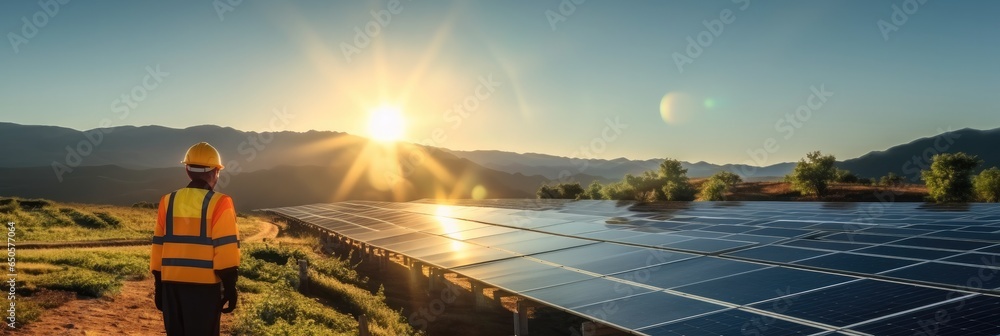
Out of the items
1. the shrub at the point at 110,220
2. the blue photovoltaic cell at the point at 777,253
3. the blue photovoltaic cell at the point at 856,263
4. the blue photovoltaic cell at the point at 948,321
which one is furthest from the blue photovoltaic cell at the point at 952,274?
the shrub at the point at 110,220

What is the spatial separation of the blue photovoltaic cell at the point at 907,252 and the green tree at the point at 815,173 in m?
49.6

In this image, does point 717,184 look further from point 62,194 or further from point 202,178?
point 62,194

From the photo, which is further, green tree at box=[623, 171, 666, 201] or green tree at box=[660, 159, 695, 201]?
green tree at box=[623, 171, 666, 201]

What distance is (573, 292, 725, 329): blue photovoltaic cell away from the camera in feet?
33.7

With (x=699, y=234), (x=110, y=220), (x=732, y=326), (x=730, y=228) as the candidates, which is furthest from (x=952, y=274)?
(x=110, y=220)

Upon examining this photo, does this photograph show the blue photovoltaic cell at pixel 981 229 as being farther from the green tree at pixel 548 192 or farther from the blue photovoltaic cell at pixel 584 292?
the green tree at pixel 548 192

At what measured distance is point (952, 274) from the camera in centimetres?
1153

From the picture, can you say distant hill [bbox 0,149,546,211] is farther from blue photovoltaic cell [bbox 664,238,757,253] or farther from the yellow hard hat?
the yellow hard hat

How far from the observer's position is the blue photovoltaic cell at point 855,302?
9180 millimetres

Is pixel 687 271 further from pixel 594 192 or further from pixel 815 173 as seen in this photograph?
pixel 594 192

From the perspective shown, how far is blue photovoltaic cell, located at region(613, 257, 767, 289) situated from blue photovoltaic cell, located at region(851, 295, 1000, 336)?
4.57m

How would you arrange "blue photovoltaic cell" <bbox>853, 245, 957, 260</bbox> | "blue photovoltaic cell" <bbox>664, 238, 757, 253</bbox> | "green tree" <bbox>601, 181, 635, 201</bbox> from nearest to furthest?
"blue photovoltaic cell" <bbox>853, 245, 957, 260</bbox>
"blue photovoltaic cell" <bbox>664, 238, 757, 253</bbox>
"green tree" <bbox>601, 181, 635, 201</bbox>

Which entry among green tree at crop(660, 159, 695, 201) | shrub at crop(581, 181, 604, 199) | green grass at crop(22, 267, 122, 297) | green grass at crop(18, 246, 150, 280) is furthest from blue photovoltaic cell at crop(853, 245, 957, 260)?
shrub at crop(581, 181, 604, 199)

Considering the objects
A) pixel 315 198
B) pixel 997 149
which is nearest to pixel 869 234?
pixel 315 198
